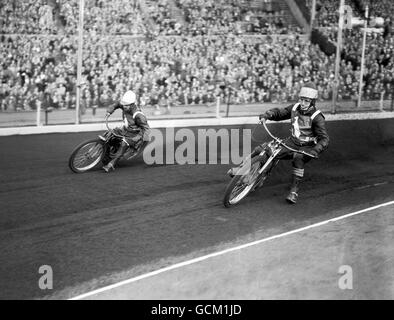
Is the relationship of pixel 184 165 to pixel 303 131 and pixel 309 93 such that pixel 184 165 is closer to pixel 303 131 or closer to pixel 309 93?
pixel 303 131

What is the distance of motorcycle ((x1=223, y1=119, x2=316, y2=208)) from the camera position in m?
9.31

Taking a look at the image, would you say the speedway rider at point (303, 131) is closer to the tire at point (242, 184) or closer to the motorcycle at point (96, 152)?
the tire at point (242, 184)

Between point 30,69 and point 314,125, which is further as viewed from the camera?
point 30,69

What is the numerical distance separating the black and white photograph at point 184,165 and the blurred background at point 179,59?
8cm

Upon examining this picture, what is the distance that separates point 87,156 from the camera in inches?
460

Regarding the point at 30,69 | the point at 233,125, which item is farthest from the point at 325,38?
the point at 30,69

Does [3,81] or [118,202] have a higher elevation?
[3,81]

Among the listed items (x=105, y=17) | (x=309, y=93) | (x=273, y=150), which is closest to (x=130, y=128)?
(x=273, y=150)

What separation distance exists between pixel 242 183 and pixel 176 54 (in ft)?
49.1

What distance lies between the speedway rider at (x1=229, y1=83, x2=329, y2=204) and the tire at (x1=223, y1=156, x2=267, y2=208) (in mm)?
179

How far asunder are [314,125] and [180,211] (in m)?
2.49

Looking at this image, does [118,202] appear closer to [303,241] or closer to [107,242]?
[107,242]

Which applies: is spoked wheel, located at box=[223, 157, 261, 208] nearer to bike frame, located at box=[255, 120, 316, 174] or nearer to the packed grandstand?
bike frame, located at box=[255, 120, 316, 174]
